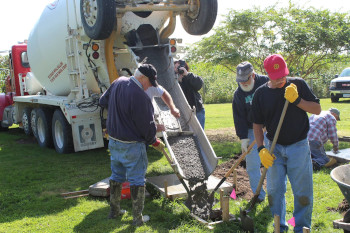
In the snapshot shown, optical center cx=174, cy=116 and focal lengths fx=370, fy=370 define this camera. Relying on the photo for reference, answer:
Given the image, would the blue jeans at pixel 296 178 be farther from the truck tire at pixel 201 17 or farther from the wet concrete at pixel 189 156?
the truck tire at pixel 201 17

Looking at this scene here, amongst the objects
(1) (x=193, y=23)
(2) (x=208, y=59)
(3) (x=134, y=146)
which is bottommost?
(3) (x=134, y=146)

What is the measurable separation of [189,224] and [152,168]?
2.81 metres

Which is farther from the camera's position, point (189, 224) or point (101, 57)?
point (101, 57)

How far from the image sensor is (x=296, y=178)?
383 cm

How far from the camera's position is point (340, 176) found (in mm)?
3734

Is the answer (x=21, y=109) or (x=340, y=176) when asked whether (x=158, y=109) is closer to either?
(x=340, y=176)

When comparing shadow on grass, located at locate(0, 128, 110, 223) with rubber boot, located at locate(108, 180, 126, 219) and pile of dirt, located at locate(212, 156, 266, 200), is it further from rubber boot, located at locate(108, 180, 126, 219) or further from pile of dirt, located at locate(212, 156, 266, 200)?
pile of dirt, located at locate(212, 156, 266, 200)

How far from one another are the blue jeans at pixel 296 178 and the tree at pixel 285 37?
7.30 m

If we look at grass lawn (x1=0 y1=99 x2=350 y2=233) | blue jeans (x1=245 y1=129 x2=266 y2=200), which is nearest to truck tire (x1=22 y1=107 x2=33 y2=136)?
grass lawn (x1=0 y1=99 x2=350 y2=233)

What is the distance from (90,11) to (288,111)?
445cm

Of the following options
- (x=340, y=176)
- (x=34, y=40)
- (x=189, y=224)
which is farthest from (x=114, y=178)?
(x=34, y=40)

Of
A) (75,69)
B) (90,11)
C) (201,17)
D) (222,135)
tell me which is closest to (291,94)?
(201,17)

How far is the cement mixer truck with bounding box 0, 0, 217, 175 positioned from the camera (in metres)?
6.67

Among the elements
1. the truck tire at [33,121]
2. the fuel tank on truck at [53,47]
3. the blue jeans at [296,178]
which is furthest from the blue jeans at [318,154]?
the truck tire at [33,121]
